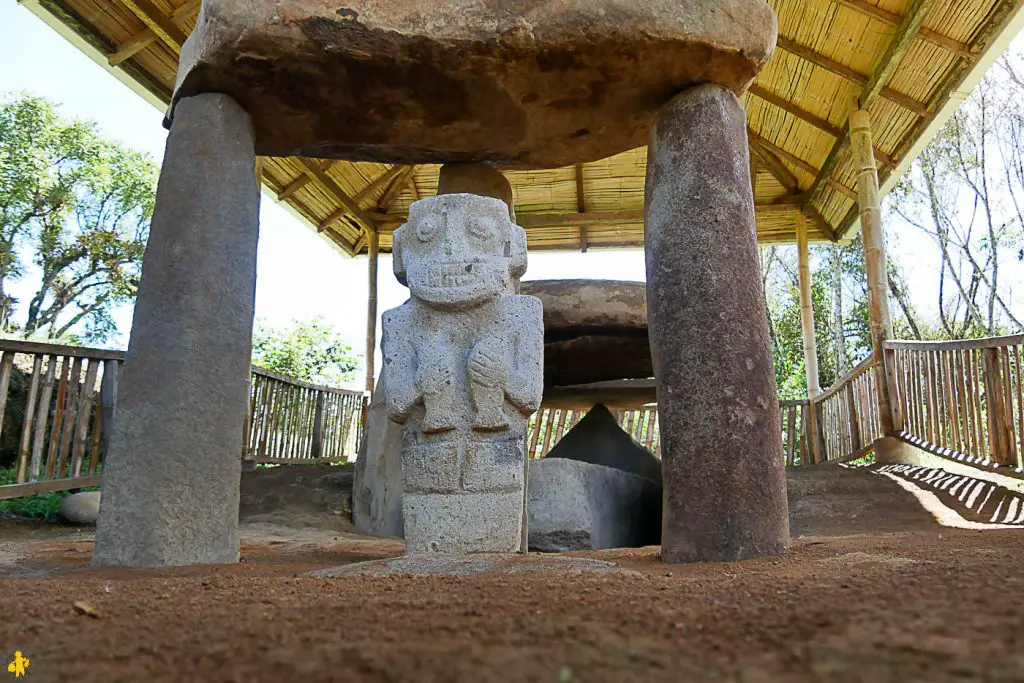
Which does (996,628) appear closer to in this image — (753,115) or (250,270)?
(250,270)

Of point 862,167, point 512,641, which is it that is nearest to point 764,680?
point 512,641

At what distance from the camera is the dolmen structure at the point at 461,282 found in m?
3.50

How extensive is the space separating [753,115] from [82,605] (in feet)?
33.7

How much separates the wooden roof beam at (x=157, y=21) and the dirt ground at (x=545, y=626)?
6659 millimetres

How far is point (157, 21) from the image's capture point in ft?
24.6

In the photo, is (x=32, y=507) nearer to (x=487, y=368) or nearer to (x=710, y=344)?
(x=487, y=368)

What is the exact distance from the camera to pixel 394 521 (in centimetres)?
603

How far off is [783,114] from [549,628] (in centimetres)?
993

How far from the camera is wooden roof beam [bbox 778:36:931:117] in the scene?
8.30 metres

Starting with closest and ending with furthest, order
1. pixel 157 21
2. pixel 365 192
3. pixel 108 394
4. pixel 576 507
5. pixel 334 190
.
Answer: pixel 576 507 → pixel 108 394 → pixel 157 21 → pixel 334 190 → pixel 365 192

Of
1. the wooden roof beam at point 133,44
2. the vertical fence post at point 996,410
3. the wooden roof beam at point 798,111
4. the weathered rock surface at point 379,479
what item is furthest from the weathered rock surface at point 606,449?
the wooden roof beam at point 133,44

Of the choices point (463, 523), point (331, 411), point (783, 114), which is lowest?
point (463, 523)

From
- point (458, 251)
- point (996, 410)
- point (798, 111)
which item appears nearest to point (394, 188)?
point (798, 111)

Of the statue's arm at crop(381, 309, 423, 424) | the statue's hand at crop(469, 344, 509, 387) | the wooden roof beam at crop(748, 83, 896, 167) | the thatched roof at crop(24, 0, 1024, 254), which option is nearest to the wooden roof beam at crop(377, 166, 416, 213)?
the thatched roof at crop(24, 0, 1024, 254)
